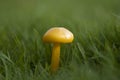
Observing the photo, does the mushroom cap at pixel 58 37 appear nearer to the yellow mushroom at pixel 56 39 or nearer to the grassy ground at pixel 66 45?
the yellow mushroom at pixel 56 39

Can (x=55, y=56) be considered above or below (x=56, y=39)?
below

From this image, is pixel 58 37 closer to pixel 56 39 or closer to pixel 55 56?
pixel 56 39

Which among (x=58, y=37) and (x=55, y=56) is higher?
(x=58, y=37)

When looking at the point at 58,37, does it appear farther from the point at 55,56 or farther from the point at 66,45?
the point at 66,45

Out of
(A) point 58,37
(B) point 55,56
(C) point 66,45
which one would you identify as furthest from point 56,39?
(C) point 66,45

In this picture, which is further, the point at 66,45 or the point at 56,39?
the point at 66,45

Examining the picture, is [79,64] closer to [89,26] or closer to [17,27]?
[89,26]
